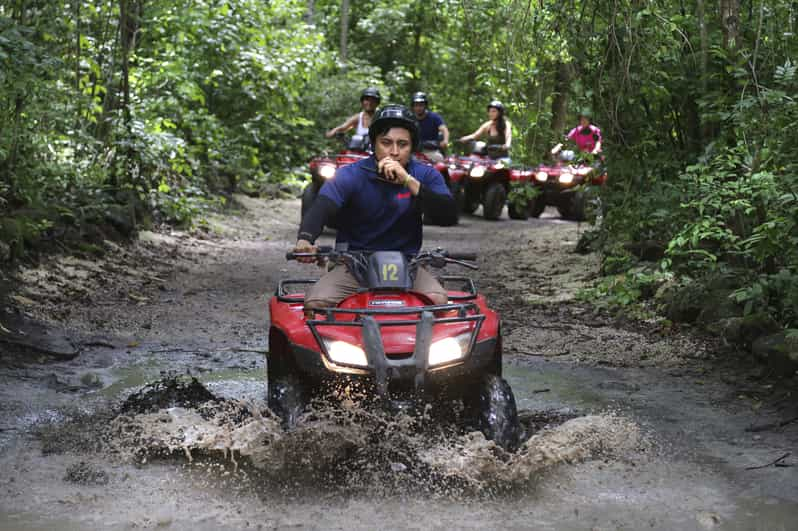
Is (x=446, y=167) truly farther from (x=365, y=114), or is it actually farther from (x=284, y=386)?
(x=284, y=386)

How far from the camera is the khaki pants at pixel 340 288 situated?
486cm

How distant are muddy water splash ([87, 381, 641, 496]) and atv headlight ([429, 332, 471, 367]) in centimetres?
29

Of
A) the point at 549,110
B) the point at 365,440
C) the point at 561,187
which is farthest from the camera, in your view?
the point at 561,187

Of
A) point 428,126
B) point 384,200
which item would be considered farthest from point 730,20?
point 428,126

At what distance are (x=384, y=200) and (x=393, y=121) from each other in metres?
0.39

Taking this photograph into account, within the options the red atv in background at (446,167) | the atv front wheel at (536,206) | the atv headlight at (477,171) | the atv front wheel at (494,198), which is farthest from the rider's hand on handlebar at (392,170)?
the atv front wheel at (536,206)

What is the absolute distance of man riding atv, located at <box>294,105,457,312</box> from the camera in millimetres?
5043

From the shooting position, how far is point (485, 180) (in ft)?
61.4

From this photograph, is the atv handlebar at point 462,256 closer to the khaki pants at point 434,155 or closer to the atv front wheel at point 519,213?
the khaki pants at point 434,155

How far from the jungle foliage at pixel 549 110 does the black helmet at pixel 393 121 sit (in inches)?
80.2

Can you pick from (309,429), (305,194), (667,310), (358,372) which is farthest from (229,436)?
(305,194)

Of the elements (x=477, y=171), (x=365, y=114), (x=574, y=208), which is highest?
(x=365, y=114)

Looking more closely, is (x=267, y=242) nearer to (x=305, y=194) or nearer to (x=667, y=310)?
(x=305, y=194)

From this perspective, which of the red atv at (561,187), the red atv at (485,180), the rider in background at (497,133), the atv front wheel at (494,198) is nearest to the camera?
the rider in background at (497,133)
